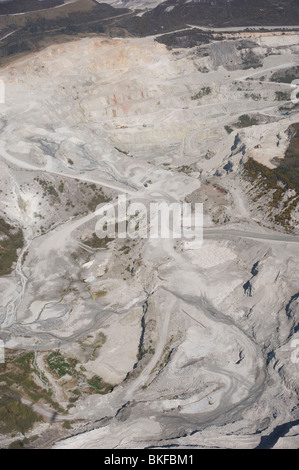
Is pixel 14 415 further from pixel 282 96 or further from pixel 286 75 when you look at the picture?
pixel 286 75

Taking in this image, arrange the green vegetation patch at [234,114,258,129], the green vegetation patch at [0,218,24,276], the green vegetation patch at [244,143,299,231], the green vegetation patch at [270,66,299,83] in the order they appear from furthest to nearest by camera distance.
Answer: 1. the green vegetation patch at [270,66,299,83]
2. the green vegetation patch at [234,114,258,129]
3. the green vegetation patch at [0,218,24,276]
4. the green vegetation patch at [244,143,299,231]

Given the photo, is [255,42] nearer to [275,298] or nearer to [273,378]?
[275,298]

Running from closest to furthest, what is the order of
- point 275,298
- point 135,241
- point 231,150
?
1. point 275,298
2. point 135,241
3. point 231,150

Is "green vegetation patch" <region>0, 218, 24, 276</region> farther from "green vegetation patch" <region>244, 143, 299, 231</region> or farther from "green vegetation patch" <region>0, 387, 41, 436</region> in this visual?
"green vegetation patch" <region>244, 143, 299, 231</region>

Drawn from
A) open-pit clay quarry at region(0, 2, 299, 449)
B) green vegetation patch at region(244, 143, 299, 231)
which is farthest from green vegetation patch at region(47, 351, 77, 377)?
green vegetation patch at region(244, 143, 299, 231)

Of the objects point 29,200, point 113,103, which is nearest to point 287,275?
point 29,200

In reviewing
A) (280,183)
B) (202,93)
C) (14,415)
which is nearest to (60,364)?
(14,415)

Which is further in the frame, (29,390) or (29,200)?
(29,200)
